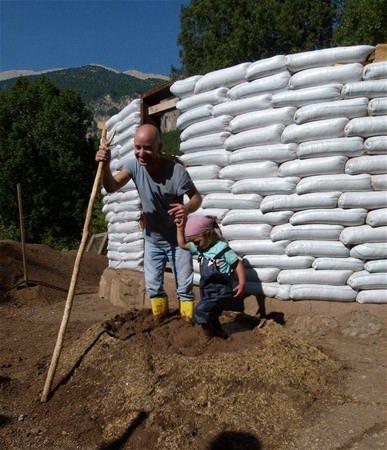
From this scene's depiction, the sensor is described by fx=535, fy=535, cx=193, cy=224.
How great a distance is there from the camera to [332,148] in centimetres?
414

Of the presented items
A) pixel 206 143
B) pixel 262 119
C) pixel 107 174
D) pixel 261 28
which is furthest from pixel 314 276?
pixel 261 28

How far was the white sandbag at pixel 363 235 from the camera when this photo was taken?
4.03m

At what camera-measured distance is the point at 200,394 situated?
9.73ft

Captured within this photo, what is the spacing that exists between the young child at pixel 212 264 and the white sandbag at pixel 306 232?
2.75ft

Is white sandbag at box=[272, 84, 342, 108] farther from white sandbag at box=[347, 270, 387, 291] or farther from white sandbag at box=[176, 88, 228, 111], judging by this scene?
white sandbag at box=[347, 270, 387, 291]

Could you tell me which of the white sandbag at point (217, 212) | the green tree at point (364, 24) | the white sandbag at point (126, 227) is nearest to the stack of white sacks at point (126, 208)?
the white sandbag at point (126, 227)

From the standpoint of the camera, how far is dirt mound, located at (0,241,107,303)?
8738mm

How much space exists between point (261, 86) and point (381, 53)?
97 centimetres

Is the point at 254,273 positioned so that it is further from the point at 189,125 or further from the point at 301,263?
the point at 189,125

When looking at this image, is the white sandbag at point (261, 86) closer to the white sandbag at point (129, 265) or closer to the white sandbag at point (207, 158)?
the white sandbag at point (207, 158)

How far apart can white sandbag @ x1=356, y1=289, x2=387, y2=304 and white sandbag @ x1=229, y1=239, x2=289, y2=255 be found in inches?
28.5

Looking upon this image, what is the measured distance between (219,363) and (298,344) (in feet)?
2.02

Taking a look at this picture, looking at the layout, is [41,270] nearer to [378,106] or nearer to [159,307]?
[159,307]

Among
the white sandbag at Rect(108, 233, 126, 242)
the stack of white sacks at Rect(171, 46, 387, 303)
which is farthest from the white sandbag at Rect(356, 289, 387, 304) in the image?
the white sandbag at Rect(108, 233, 126, 242)
